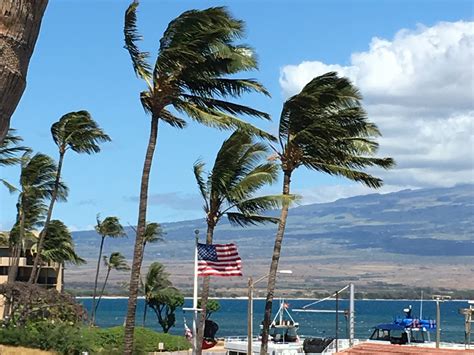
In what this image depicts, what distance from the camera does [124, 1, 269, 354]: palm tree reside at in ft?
78.6

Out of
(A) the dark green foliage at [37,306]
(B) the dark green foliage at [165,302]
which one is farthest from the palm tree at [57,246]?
(A) the dark green foliage at [37,306]

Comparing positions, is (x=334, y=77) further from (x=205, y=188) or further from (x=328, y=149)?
(x=205, y=188)

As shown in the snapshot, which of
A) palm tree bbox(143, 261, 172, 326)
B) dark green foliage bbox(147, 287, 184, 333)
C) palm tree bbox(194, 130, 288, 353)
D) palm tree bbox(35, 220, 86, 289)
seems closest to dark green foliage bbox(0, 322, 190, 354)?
palm tree bbox(194, 130, 288, 353)

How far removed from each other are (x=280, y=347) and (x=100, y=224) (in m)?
34.2

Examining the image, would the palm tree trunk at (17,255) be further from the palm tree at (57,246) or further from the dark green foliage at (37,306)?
the dark green foliage at (37,306)

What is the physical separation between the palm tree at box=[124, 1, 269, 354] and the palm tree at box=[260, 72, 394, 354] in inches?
252

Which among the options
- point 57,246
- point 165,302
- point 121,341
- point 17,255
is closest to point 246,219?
point 121,341

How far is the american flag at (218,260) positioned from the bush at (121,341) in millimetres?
13414

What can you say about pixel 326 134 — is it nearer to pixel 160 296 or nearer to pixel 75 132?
pixel 75 132

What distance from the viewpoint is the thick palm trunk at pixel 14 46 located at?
17.2 ft

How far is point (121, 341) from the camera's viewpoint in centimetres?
4344

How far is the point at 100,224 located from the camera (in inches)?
3469

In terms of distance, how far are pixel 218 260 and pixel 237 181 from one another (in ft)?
19.7

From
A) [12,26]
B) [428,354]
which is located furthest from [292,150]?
[12,26]
